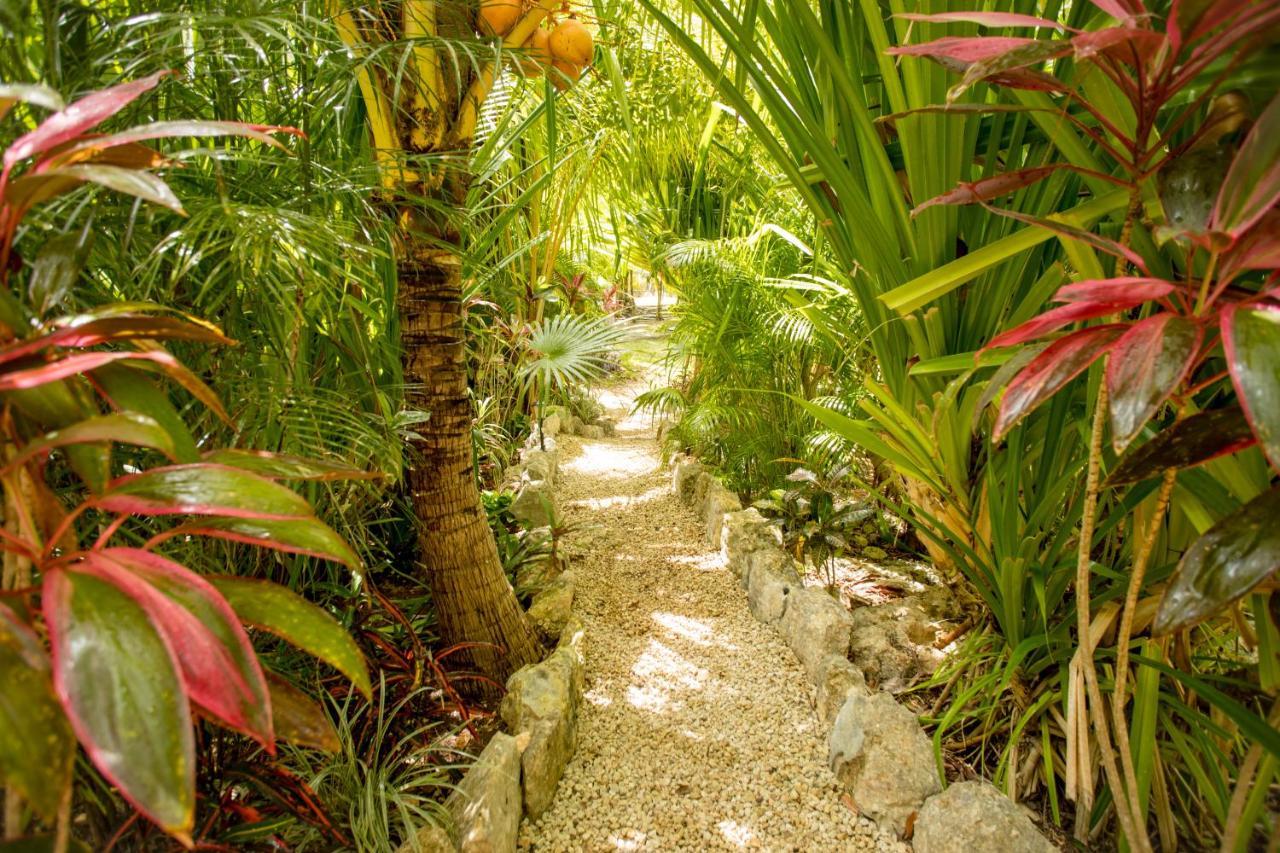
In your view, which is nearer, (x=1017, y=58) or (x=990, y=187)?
(x=1017, y=58)

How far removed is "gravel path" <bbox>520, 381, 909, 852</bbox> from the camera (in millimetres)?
1198

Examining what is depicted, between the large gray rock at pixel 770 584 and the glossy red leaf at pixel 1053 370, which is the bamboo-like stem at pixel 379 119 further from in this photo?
the large gray rock at pixel 770 584

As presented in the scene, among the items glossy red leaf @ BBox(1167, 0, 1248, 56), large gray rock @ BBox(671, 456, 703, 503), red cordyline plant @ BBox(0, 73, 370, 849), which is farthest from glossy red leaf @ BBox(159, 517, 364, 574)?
large gray rock @ BBox(671, 456, 703, 503)

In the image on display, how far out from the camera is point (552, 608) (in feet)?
5.95

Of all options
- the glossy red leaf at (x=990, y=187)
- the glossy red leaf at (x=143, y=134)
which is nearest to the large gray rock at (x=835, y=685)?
the glossy red leaf at (x=990, y=187)

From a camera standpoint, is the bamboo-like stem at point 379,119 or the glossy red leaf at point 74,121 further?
the bamboo-like stem at point 379,119

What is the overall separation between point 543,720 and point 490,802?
23 cm

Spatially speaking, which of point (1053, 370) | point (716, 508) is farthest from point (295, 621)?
point (716, 508)

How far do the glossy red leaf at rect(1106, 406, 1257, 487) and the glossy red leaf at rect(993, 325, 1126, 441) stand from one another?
0.09 metres

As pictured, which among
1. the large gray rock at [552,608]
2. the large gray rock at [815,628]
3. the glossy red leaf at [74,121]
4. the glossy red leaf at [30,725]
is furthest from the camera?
the large gray rock at [552,608]

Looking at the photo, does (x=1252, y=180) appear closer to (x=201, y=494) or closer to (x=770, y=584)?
(x=201, y=494)

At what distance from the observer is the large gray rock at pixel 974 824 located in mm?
985

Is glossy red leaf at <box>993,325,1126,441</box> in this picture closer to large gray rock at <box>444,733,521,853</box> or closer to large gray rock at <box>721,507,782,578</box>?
large gray rock at <box>444,733,521,853</box>

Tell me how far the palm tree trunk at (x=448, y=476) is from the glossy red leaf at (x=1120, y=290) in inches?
41.8
